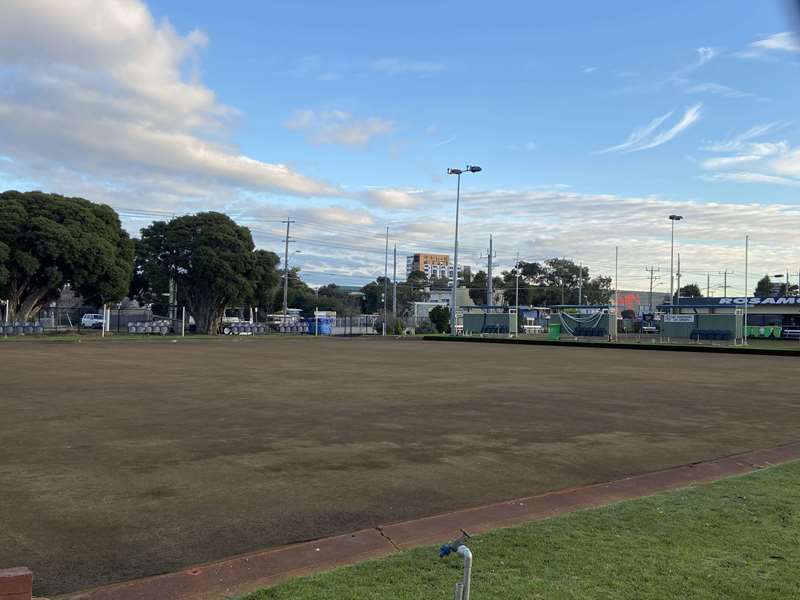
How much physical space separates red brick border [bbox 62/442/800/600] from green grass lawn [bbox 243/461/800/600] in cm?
27

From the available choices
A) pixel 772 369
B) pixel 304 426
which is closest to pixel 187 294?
pixel 772 369

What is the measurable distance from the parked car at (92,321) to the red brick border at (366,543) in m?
71.8

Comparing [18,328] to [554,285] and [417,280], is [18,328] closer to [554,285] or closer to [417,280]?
[554,285]

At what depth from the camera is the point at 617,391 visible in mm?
15641

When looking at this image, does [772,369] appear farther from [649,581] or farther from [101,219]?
[101,219]

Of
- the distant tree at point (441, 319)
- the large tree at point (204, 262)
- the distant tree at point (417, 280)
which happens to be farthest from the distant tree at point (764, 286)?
the large tree at point (204, 262)

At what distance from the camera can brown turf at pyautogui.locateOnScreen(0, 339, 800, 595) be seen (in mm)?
5250

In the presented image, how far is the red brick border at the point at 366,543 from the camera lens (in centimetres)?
413

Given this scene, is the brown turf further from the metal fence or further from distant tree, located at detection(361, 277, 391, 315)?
distant tree, located at detection(361, 277, 391, 315)

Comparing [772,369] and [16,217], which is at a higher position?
[16,217]

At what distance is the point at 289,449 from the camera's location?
8.41 m

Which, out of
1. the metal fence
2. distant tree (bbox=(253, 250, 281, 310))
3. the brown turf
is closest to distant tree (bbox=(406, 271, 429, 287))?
distant tree (bbox=(253, 250, 281, 310))

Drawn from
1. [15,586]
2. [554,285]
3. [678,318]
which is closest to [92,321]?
[678,318]

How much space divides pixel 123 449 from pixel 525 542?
18.3ft
